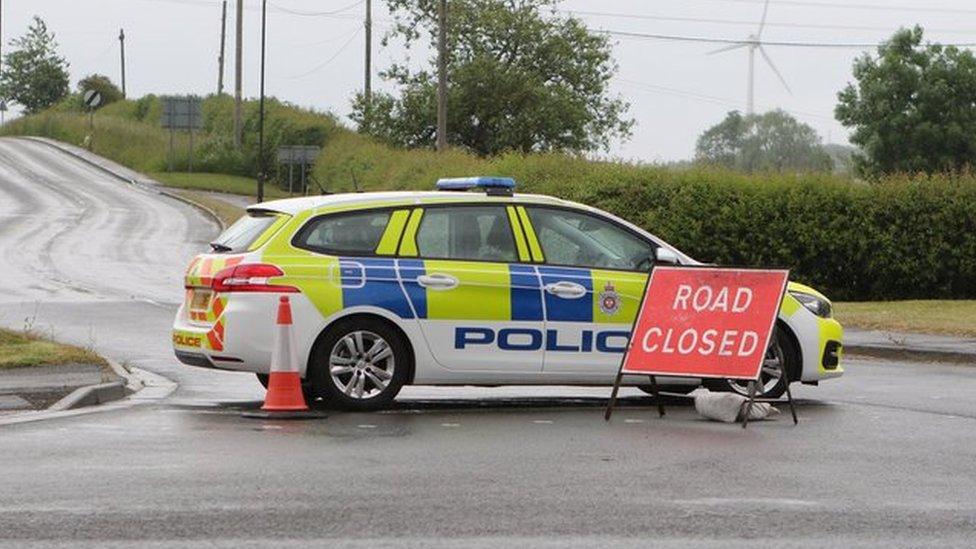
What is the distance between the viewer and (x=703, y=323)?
527 inches

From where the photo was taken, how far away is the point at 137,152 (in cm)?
8962

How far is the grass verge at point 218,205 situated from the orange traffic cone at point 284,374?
135ft

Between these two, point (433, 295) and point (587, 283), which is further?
point (587, 283)

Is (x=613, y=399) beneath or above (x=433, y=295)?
beneath

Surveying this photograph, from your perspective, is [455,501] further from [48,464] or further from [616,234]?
[616,234]

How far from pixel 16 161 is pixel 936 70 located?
146 feet

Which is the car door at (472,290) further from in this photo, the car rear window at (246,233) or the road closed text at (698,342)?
the car rear window at (246,233)

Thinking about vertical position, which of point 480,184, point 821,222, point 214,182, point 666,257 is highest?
point 480,184

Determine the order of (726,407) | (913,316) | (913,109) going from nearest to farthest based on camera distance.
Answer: (726,407), (913,316), (913,109)

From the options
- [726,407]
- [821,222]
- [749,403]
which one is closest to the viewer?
[749,403]

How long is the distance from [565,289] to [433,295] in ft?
3.23

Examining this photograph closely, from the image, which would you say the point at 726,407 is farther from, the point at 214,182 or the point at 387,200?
the point at 214,182

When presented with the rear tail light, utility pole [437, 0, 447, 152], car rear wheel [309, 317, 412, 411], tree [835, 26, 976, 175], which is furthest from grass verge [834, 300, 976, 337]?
tree [835, 26, 976, 175]

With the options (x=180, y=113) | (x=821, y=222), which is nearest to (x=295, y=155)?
(x=180, y=113)
